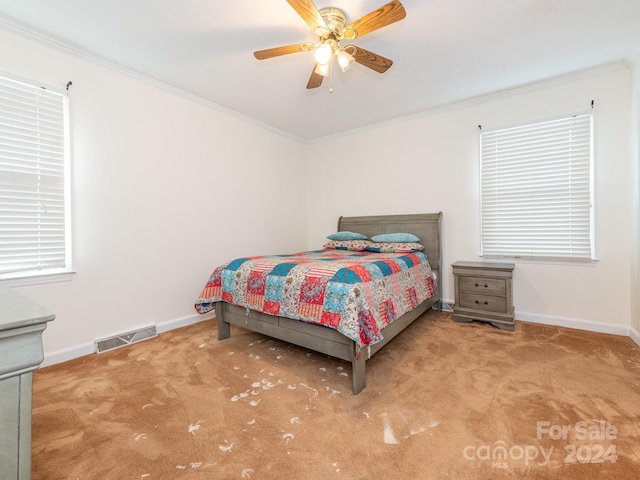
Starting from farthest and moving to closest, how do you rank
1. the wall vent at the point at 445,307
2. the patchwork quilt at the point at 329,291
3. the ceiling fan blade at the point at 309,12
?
1. the wall vent at the point at 445,307
2. the patchwork quilt at the point at 329,291
3. the ceiling fan blade at the point at 309,12

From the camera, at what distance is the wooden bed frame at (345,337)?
1.94 meters

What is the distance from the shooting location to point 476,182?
3494 mm

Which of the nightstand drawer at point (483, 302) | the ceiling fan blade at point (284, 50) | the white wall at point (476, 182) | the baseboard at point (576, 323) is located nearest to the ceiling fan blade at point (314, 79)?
the ceiling fan blade at point (284, 50)

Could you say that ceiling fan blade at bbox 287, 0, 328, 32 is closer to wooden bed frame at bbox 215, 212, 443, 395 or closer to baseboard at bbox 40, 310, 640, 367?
wooden bed frame at bbox 215, 212, 443, 395

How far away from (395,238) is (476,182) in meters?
1.19

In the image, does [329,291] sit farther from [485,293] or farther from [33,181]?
[33,181]

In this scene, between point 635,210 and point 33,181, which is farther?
point 635,210

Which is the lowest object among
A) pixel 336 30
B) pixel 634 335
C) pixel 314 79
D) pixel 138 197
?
pixel 634 335

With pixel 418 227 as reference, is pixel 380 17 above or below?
above

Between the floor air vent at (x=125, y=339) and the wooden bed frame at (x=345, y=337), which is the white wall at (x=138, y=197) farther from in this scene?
the wooden bed frame at (x=345, y=337)

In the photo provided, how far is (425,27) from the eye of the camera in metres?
2.22

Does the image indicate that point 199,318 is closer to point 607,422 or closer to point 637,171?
point 607,422

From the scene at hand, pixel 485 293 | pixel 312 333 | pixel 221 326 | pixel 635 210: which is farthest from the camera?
pixel 485 293

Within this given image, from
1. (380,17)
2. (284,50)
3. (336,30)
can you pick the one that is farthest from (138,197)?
(380,17)
